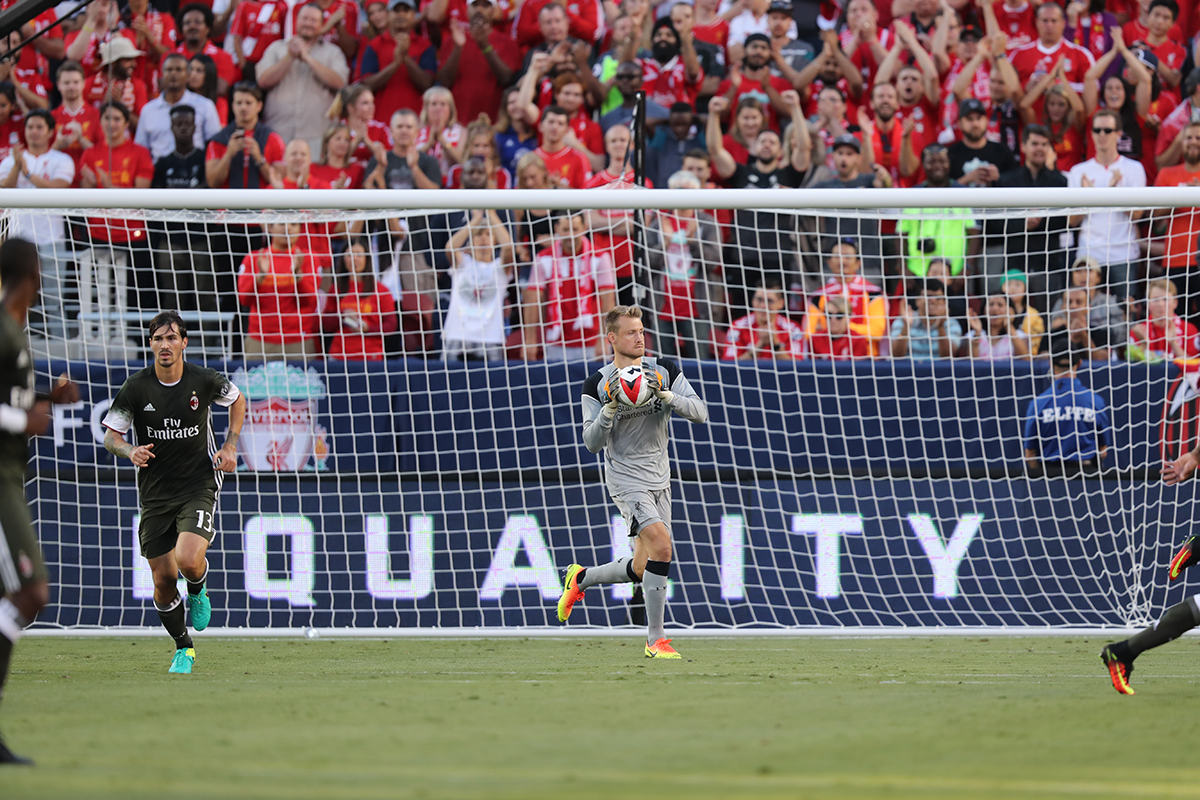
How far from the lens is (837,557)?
1212cm

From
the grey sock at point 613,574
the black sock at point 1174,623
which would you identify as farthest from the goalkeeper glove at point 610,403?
the black sock at point 1174,623

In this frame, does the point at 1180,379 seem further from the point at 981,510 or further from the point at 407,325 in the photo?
the point at 407,325

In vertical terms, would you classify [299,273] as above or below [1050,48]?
below

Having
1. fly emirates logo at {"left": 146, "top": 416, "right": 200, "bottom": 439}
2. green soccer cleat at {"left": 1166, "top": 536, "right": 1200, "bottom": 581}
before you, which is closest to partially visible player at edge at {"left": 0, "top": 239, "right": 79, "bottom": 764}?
fly emirates logo at {"left": 146, "top": 416, "right": 200, "bottom": 439}

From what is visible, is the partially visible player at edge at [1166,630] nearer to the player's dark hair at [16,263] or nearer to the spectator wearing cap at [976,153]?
the player's dark hair at [16,263]

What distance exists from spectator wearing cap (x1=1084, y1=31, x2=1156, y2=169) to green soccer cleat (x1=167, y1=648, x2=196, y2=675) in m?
10.2

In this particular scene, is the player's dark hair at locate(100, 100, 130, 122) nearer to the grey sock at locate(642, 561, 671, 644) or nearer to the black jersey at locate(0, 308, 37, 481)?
the grey sock at locate(642, 561, 671, 644)

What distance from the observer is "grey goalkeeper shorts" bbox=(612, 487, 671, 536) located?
9453mm

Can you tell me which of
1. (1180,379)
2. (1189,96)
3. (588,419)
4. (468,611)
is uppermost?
(1189,96)

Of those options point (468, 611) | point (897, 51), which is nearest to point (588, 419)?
point (468, 611)

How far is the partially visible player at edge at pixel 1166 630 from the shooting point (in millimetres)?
6914

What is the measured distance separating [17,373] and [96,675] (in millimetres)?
3630

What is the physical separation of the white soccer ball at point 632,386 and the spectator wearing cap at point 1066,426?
14.6ft

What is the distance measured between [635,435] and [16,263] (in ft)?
16.0
